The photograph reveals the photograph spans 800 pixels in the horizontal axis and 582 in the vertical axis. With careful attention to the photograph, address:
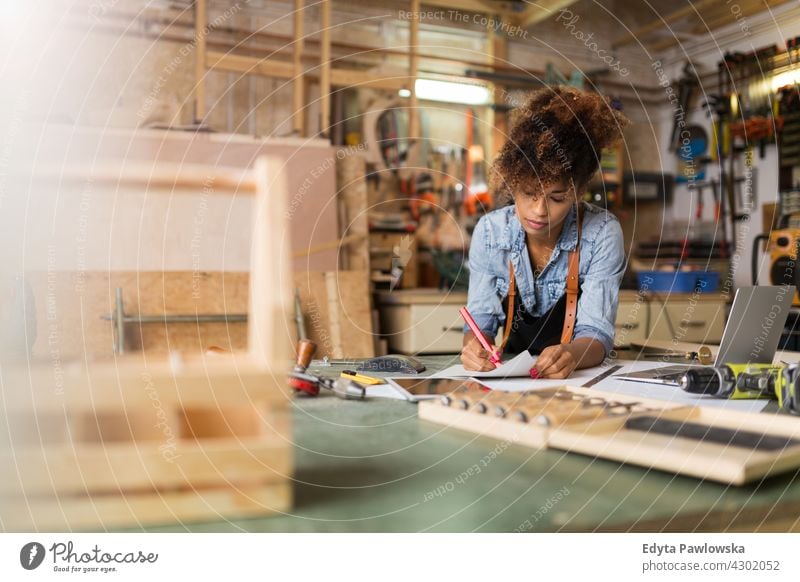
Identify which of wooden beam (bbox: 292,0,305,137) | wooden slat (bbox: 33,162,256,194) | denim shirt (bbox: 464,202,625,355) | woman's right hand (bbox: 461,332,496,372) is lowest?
woman's right hand (bbox: 461,332,496,372)

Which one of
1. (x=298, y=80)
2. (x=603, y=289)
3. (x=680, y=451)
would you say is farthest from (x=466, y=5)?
(x=680, y=451)

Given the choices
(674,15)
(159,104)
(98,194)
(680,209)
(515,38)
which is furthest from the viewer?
(680,209)

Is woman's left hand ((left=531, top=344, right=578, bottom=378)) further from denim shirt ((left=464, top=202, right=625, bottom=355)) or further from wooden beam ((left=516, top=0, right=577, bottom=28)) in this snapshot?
wooden beam ((left=516, top=0, right=577, bottom=28))

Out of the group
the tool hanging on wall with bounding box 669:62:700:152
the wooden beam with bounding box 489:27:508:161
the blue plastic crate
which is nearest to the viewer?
the blue plastic crate

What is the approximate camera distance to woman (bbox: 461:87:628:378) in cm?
179

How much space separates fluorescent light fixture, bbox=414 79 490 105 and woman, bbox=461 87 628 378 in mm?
1667

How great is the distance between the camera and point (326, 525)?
71cm

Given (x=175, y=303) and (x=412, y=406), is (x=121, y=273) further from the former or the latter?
(x=412, y=406)

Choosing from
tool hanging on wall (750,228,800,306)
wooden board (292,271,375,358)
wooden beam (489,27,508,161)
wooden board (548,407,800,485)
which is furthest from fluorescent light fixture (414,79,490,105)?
wooden board (548,407,800,485)

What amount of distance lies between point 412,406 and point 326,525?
1.19 feet

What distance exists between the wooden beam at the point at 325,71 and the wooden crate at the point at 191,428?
2334 millimetres

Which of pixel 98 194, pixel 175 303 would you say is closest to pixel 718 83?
pixel 175 303

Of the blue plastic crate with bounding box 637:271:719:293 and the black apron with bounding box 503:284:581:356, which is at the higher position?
the blue plastic crate with bounding box 637:271:719:293

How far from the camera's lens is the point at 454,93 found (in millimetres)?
3719
